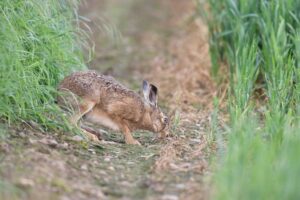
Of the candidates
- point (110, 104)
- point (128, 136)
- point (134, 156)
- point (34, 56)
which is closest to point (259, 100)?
point (128, 136)

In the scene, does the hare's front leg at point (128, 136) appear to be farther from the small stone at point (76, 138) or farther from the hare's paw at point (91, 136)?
the small stone at point (76, 138)

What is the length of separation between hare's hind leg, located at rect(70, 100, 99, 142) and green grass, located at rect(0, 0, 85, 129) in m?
0.15

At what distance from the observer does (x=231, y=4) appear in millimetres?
8141

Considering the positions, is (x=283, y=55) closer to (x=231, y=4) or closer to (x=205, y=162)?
(x=231, y=4)

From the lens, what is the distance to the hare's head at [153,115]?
686 centimetres

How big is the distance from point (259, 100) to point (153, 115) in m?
1.44

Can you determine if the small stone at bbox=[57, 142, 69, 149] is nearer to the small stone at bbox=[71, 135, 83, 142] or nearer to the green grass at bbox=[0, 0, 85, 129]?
the small stone at bbox=[71, 135, 83, 142]

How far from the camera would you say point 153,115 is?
6.97m

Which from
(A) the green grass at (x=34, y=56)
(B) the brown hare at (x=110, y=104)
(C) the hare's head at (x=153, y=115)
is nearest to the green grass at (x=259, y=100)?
(C) the hare's head at (x=153, y=115)

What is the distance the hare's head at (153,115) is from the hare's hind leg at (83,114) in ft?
2.10

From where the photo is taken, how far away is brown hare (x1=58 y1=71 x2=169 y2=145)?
647 centimetres

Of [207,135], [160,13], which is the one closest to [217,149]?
[207,135]

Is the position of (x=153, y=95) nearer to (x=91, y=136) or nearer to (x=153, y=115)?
(x=153, y=115)

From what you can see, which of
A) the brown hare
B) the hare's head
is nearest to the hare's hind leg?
the brown hare
